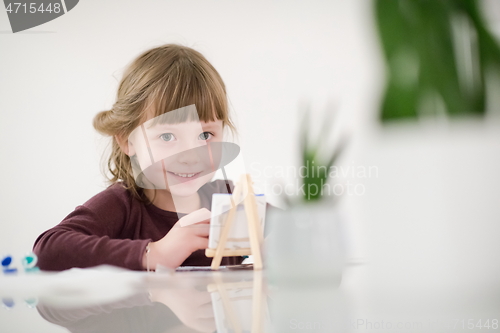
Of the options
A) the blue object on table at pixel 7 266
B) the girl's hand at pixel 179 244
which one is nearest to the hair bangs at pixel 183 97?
the girl's hand at pixel 179 244

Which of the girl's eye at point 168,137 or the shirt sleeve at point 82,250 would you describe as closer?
the shirt sleeve at point 82,250

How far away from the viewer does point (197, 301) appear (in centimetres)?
36

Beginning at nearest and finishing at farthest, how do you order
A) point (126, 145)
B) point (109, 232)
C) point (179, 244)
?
point (179, 244), point (109, 232), point (126, 145)

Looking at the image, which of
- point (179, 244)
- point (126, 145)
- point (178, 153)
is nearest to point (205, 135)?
point (178, 153)

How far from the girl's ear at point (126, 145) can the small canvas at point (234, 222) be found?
→ 19.2 inches

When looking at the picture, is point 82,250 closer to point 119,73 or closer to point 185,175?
point 185,175

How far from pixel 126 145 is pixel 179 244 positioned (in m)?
0.42

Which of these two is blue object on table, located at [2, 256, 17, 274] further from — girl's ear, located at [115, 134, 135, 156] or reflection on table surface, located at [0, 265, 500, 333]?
girl's ear, located at [115, 134, 135, 156]

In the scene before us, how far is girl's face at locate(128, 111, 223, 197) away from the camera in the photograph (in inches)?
37.5

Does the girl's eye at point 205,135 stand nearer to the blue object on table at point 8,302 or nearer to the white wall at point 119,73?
the blue object on table at point 8,302

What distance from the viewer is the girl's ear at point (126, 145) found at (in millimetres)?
1051

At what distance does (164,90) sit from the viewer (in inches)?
38.2

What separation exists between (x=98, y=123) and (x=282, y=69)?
3.48ft

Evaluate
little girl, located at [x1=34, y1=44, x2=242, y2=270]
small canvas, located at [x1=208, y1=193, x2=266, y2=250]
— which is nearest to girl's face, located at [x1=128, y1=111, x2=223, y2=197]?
little girl, located at [x1=34, y1=44, x2=242, y2=270]
